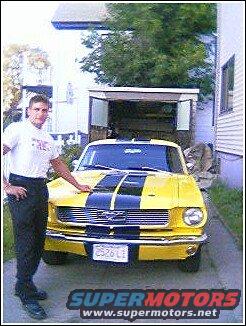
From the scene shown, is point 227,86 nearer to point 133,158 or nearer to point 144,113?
point 144,113

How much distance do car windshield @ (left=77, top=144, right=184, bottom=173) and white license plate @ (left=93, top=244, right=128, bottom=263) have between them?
1816mm

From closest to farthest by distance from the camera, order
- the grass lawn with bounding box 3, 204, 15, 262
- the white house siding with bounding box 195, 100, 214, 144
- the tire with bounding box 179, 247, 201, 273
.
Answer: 1. the tire with bounding box 179, 247, 201, 273
2. the grass lawn with bounding box 3, 204, 15, 262
3. the white house siding with bounding box 195, 100, 214, 144

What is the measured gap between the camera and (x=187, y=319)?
4227 millimetres

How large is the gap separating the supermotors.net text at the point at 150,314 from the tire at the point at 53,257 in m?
1.30

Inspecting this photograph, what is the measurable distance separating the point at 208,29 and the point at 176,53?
4.84 feet

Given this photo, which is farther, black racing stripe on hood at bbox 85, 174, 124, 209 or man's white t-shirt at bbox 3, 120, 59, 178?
black racing stripe on hood at bbox 85, 174, 124, 209

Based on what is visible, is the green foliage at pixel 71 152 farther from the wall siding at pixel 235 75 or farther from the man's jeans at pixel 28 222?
the man's jeans at pixel 28 222

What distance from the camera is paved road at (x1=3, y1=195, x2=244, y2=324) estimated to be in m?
4.34

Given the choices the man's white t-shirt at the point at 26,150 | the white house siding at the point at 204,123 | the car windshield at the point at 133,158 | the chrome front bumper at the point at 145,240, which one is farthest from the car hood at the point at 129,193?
the white house siding at the point at 204,123

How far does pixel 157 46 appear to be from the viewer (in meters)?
15.0

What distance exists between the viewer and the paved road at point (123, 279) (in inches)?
171

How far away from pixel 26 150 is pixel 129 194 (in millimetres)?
1242

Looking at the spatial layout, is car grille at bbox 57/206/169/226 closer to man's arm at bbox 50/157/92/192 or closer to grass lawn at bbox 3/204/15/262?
man's arm at bbox 50/157/92/192

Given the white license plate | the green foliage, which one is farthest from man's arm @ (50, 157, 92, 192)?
the green foliage
